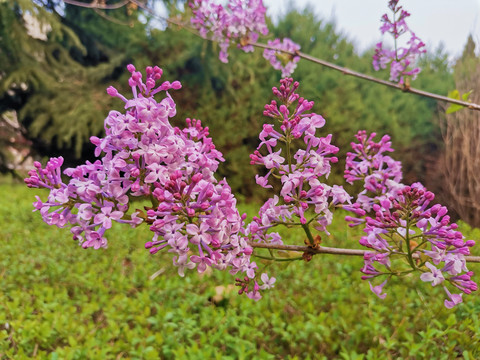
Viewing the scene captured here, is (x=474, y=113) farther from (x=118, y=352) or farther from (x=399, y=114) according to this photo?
(x=118, y=352)

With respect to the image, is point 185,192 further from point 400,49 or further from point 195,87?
point 195,87

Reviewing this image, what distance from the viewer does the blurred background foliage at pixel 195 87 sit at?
320 inches

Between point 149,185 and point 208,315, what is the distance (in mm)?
2197

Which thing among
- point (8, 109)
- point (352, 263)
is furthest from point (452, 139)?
point (8, 109)

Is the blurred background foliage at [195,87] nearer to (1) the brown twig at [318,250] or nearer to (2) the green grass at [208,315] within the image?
(2) the green grass at [208,315]

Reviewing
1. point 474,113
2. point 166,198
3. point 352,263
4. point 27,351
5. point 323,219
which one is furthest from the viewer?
point 474,113

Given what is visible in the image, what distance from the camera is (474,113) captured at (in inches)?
272

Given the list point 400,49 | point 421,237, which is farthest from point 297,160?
point 400,49

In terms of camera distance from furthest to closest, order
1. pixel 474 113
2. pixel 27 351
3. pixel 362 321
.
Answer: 1. pixel 474 113
2. pixel 362 321
3. pixel 27 351

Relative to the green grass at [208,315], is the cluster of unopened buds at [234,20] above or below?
above

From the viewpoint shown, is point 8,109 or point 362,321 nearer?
point 362,321

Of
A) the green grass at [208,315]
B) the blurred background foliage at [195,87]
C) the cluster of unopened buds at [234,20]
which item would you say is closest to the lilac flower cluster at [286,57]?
the cluster of unopened buds at [234,20]

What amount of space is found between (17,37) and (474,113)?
7.66 m

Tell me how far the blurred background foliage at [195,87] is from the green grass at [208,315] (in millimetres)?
4251
